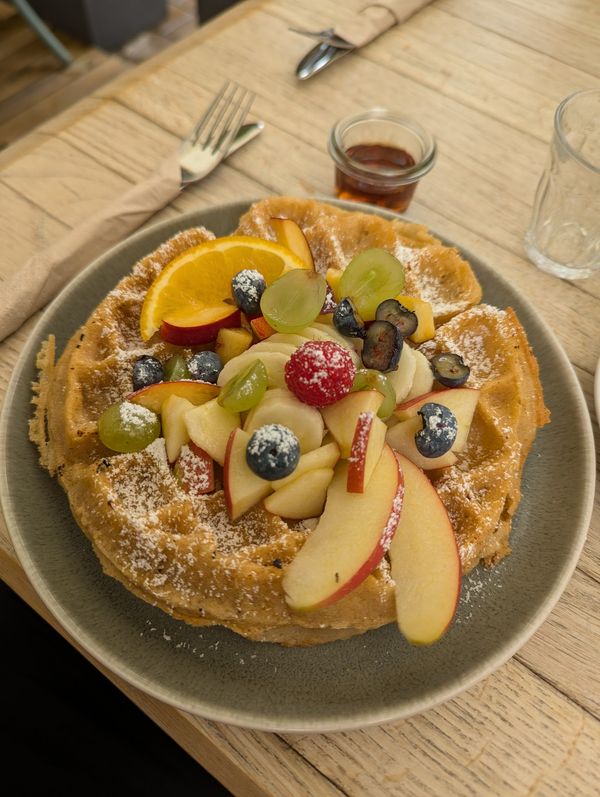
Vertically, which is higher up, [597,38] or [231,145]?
[231,145]

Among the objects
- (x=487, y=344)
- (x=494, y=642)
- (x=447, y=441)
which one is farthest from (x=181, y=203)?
(x=494, y=642)

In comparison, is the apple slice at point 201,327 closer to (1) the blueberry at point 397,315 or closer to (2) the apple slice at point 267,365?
(2) the apple slice at point 267,365

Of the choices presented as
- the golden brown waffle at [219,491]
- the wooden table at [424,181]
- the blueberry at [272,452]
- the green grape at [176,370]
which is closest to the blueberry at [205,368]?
the green grape at [176,370]

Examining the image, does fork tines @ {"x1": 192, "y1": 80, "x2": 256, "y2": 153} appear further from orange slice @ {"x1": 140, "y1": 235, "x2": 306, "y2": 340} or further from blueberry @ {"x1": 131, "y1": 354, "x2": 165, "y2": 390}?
blueberry @ {"x1": 131, "y1": 354, "x2": 165, "y2": 390}

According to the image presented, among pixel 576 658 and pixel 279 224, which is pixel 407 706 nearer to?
pixel 576 658

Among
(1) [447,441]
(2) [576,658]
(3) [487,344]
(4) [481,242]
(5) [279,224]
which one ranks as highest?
(5) [279,224]

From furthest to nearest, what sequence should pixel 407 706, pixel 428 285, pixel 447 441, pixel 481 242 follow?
pixel 481 242
pixel 428 285
pixel 447 441
pixel 407 706

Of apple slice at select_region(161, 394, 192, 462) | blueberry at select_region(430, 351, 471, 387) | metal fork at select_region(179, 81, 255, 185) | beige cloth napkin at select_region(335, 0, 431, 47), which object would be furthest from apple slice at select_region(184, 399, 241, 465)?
beige cloth napkin at select_region(335, 0, 431, 47)
